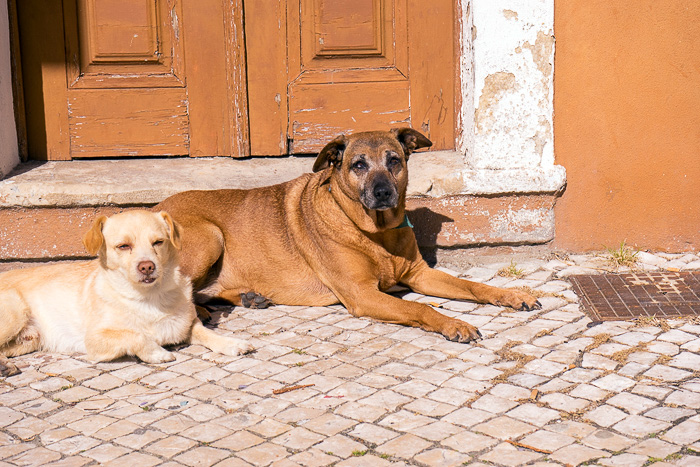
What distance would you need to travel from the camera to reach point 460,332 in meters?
4.80

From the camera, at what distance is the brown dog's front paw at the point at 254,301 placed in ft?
18.6

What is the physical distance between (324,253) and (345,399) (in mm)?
1674

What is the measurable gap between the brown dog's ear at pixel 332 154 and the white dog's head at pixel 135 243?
1234mm

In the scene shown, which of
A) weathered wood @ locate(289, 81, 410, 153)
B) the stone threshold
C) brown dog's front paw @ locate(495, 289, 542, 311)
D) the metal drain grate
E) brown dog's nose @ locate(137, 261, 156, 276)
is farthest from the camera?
weathered wood @ locate(289, 81, 410, 153)

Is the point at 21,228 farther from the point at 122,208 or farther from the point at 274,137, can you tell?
the point at 274,137

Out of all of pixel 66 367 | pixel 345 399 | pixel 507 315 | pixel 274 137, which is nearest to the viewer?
pixel 345 399

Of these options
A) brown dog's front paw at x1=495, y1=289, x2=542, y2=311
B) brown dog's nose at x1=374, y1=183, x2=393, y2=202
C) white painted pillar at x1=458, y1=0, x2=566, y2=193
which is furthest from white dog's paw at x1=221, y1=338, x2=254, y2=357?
white painted pillar at x1=458, y1=0, x2=566, y2=193

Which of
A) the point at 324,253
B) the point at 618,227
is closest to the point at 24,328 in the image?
the point at 324,253

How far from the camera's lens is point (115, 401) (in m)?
4.11

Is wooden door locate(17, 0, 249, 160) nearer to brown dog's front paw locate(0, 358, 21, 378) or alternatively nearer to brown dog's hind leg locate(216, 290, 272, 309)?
brown dog's hind leg locate(216, 290, 272, 309)

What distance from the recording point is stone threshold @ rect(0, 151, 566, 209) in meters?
6.00

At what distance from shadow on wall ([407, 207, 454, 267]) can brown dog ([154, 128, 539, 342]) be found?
1.91 ft

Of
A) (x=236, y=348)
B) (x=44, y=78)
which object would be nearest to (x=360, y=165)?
(x=236, y=348)

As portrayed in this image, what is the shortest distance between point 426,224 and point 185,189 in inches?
75.0
